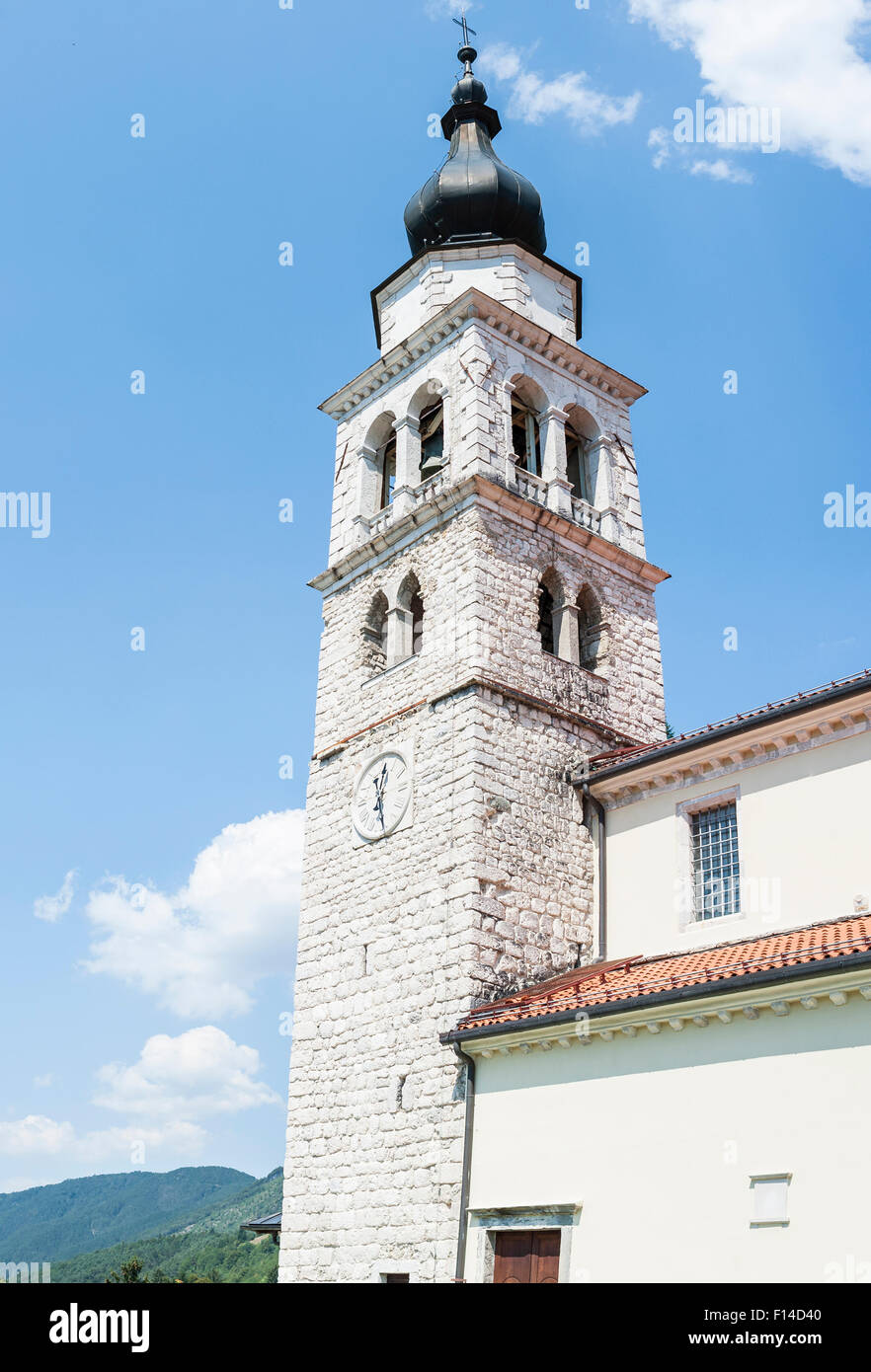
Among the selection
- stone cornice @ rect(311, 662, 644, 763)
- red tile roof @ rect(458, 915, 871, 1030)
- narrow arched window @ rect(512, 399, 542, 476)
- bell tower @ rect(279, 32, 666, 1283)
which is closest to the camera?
red tile roof @ rect(458, 915, 871, 1030)

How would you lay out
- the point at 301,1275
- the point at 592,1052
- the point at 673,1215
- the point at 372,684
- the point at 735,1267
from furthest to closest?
the point at 372,684 < the point at 301,1275 < the point at 592,1052 < the point at 673,1215 < the point at 735,1267

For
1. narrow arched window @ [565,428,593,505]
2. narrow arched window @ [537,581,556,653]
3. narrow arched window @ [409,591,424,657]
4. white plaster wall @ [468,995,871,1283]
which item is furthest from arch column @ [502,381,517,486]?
white plaster wall @ [468,995,871,1283]

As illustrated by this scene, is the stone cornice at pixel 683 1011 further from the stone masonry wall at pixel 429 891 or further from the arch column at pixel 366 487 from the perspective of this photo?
the arch column at pixel 366 487

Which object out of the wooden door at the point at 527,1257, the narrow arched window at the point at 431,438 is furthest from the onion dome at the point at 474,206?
the wooden door at the point at 527,1257

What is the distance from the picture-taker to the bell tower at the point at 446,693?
15.1 meters

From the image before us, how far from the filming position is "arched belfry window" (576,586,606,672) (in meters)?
19.6

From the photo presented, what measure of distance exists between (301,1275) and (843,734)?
10.3 metres

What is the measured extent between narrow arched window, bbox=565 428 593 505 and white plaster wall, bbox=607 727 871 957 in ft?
24.4

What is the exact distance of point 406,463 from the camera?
20.7 m

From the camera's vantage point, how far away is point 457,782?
53.2 ft

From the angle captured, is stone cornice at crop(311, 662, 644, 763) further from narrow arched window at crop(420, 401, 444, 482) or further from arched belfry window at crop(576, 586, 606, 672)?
narrow arched window at crop(420, 401, 444, 482)

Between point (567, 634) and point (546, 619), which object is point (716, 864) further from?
point (546, 619)
